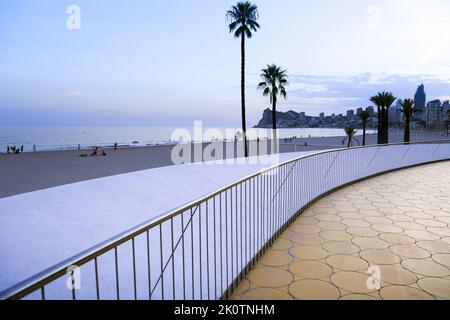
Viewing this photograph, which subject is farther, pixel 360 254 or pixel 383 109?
pixel 383 109

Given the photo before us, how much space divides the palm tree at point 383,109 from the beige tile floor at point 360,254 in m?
21.4

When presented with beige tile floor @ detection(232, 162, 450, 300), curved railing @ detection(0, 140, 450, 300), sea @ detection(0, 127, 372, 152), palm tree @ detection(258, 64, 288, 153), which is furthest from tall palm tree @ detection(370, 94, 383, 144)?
beige tile floor @ detection(232, 162, 450, 300)

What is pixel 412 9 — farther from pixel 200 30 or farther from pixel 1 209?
pixel 1 209

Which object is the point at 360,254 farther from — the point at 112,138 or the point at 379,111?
the point at 112,138

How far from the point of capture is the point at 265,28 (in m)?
19.8

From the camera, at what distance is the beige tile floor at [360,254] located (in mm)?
2535

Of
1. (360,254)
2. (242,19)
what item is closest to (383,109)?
(242,19)

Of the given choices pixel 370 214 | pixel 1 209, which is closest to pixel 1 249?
pixel 1 209

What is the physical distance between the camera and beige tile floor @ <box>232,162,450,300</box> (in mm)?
2535

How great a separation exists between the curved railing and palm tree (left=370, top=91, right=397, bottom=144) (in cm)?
1589

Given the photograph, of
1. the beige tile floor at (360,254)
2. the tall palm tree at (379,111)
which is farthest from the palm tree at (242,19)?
the beige tile floor at (360,254)

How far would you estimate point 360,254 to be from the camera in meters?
3.23

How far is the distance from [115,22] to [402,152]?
1103cm

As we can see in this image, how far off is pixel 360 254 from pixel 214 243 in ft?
6.01
